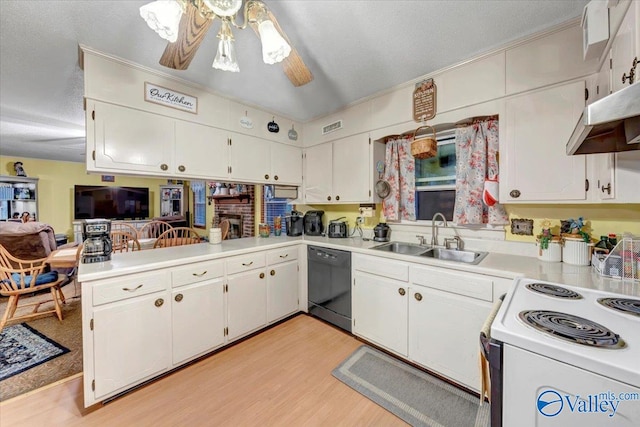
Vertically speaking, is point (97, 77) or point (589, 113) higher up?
point (97, 77)

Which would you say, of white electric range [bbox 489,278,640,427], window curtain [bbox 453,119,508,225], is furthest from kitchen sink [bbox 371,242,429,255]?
white electric range [bbox 489,278,640,427]

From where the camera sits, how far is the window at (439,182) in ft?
7.56

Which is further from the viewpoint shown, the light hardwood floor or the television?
the television

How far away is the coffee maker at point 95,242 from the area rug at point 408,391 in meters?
1.96

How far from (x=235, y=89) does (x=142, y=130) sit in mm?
885

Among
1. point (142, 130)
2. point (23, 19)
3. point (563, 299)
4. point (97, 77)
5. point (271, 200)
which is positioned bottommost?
point (563, 299)

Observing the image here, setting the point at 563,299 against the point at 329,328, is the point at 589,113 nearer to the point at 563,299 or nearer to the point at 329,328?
the point at 563,299

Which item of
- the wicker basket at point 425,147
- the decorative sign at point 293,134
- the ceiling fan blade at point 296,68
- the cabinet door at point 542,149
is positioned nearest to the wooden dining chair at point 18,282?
the decorative sign at point 293,134

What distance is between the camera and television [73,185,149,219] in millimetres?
5871

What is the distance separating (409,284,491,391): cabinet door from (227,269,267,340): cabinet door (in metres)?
1.38

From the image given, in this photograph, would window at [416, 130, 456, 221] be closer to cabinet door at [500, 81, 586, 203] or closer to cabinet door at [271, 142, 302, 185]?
cabinet door at [500, 81, 586, 203]

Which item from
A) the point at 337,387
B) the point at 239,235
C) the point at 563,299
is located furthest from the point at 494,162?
the point at 239,235

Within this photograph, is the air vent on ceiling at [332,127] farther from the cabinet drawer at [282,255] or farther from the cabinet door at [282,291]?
the cabinet door at [282,291]

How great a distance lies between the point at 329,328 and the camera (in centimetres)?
254
